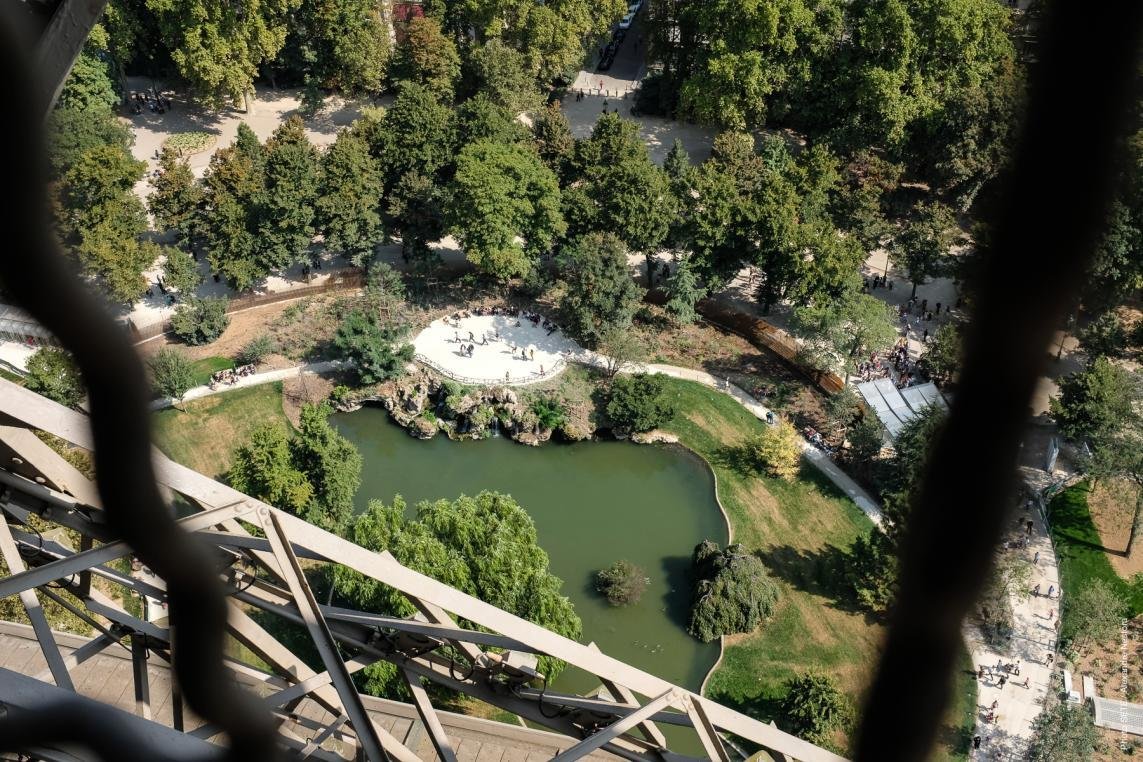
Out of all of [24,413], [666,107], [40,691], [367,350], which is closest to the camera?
[40,691]

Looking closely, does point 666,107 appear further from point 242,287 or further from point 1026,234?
point 1026,234

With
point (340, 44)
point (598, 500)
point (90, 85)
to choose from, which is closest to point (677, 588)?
point (598, 500)

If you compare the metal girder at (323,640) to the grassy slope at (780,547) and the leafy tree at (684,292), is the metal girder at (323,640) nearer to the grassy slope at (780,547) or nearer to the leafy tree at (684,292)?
the grassy slope at (780,547)

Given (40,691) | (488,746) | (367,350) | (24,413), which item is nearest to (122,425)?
(40,691)

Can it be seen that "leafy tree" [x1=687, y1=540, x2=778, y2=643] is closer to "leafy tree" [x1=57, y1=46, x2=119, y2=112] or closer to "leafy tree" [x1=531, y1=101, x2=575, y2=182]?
"leafy tree" [x1=531, y1=101, x2=575, y2=182]

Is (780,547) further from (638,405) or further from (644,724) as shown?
(644,724)

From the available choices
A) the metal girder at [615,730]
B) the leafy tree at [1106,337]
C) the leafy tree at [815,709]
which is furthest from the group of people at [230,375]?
the metal girder at [615,730]

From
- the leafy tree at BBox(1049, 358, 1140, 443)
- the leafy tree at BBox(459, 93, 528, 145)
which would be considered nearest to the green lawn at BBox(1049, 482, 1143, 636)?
the leafy tree at BBox(1049, 358, 1140, 443)
